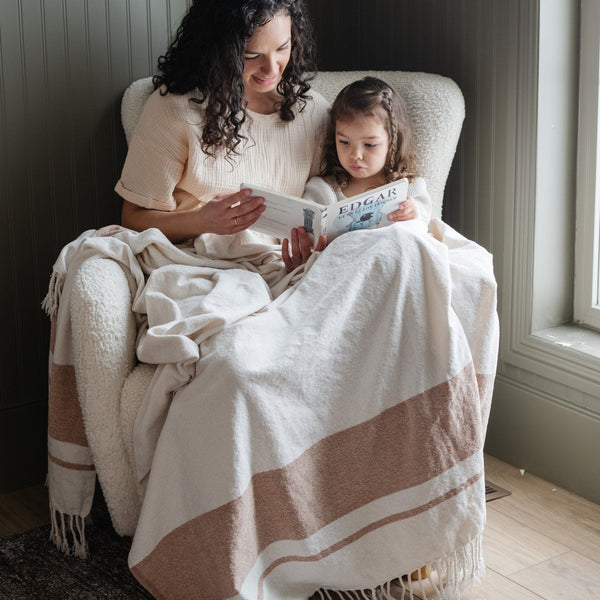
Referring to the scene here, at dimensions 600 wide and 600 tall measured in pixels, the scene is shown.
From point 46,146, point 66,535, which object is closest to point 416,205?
point 46,146

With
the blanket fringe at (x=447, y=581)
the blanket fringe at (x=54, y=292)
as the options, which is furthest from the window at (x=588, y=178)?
the blanket fringe at (x=54, y=292)

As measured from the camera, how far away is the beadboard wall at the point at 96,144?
2064 mm

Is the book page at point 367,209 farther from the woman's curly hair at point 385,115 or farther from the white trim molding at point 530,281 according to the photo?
the white trim molding at point 530,281

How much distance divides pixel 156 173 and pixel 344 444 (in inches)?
30.4

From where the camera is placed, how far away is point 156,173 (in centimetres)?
197

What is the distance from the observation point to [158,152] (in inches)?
77.1

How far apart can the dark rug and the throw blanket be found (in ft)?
0.68

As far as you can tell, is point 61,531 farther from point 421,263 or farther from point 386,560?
point 421,263

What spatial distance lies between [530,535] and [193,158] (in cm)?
110

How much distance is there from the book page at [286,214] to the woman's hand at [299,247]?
1cm

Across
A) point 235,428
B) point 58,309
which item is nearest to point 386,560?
point 235,428

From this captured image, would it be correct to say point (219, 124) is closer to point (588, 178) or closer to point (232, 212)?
point (232, 212)

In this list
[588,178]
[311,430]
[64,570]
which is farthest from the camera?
[588,178]

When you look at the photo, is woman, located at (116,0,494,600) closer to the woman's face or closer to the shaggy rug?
the shaggy rug
